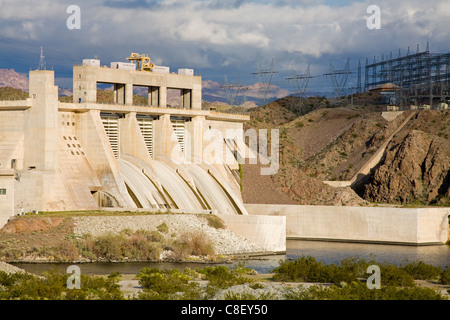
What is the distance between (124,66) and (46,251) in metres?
26.1

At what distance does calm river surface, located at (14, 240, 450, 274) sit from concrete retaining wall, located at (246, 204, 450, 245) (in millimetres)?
1309

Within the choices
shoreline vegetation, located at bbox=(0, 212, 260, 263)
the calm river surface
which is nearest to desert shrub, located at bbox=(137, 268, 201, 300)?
the calm river surface

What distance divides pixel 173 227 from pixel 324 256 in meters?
Result: 12.1

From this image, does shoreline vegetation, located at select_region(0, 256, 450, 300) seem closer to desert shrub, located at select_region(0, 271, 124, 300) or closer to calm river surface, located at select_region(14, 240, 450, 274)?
desert shrub, located at select_region(0, 271, 124, 300)

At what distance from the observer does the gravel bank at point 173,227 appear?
5481cm

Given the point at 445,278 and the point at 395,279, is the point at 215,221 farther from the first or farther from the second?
the point at 395,279

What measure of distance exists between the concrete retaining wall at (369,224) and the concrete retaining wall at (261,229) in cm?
1175

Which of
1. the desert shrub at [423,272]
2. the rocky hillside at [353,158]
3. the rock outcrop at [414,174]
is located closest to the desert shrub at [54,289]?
the desert shrub at [423,272]

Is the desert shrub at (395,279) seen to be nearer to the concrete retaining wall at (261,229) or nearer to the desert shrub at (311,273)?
the desert shrub at (311,273)

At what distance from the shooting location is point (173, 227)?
5734 cm
